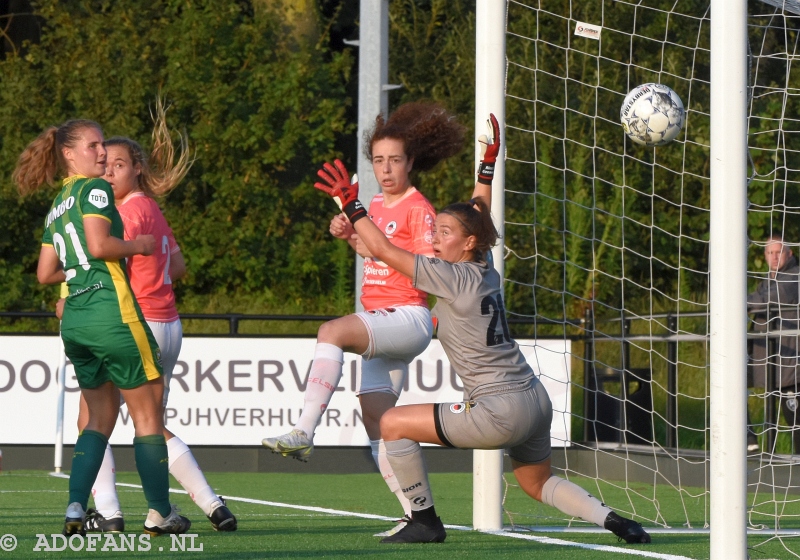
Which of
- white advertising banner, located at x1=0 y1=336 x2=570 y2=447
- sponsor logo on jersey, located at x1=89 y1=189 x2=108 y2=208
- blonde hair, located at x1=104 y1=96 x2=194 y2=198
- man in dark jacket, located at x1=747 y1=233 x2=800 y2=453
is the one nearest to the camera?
sponsor logo on jersey, located at x1=89 y1=189 x2=108 y2=208

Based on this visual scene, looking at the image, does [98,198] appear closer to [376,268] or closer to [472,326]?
[376,268]

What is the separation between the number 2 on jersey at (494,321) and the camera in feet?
16.6

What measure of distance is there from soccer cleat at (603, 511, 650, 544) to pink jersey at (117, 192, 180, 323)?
83.2 inches

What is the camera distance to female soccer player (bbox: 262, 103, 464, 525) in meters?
5.54

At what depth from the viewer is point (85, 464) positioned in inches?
205

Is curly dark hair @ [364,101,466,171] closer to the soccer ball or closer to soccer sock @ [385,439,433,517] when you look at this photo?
the soccer ball

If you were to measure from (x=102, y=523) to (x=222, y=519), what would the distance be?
1.66 ft

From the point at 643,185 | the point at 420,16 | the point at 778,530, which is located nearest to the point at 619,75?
the point at 643,185

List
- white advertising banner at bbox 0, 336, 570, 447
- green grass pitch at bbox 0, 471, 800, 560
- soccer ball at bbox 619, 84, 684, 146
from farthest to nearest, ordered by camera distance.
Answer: white advertising banner at bbox 0, 336, 570, 447, soccer ball at bbox 619, 84, 684, 146, green grass pitch at bbox 0, 471, 800, 560

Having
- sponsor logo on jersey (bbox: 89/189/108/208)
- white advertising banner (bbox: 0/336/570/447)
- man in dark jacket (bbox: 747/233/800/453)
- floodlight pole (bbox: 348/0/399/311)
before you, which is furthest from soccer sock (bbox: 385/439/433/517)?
floodlight pole (bbox: 348/0/399/311)

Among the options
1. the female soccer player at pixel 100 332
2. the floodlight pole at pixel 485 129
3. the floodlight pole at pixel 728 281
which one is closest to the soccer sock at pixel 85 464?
the female soccer player at pixel 100 332

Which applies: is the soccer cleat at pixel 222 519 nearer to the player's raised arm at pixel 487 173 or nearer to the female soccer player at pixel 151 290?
the female soccer player at pixel 151 290

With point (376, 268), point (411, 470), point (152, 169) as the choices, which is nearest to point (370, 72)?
point (152, 169)

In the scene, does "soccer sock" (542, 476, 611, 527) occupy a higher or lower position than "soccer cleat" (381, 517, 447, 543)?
higher
